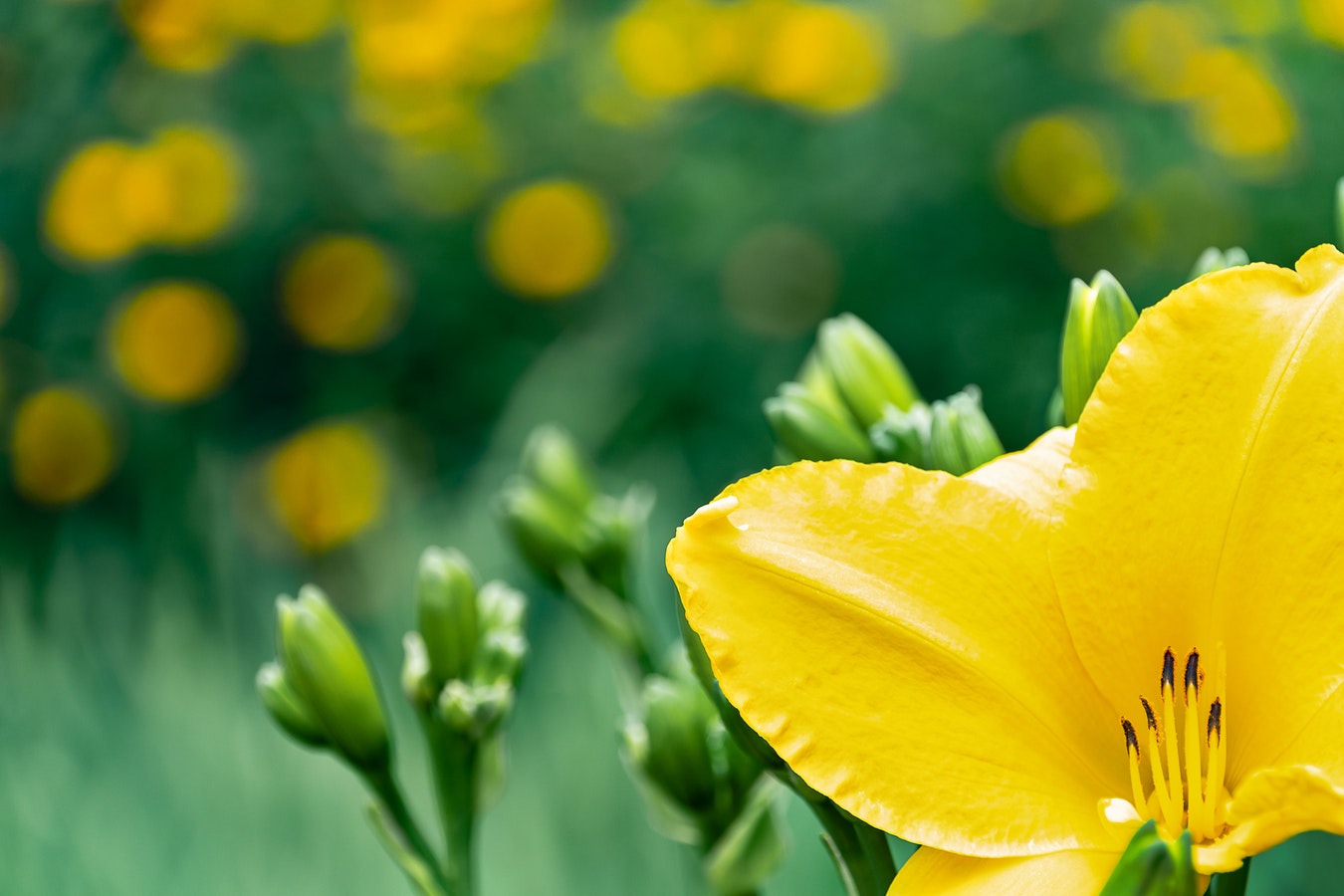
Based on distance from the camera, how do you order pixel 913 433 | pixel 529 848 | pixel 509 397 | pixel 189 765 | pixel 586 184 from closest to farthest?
pixel 913 433
pixel 529 848
pixel 189 765
pixel 509 397
pixel 586 184

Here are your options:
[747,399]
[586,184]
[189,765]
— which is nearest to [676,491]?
[747,399]

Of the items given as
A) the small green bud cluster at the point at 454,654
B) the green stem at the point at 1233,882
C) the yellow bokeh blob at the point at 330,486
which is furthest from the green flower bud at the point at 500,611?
the yellow bokeh blob at the point at 330,486

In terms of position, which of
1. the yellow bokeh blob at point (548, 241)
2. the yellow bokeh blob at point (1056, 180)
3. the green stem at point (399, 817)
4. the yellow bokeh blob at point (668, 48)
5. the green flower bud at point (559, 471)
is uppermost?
the green flower bud at point (559, 471)

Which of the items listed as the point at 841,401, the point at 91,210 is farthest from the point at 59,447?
the point at 841,401

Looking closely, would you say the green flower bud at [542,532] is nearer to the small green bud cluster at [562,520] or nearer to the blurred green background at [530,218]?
→ the small green bud cluster at [562,520]

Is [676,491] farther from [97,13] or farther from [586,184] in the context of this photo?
[97,13]

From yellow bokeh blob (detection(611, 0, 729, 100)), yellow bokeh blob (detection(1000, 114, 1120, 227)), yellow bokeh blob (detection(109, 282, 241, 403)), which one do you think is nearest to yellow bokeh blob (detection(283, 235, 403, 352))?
yellow bokeh blob (detection(109, 282, 241, 403))
